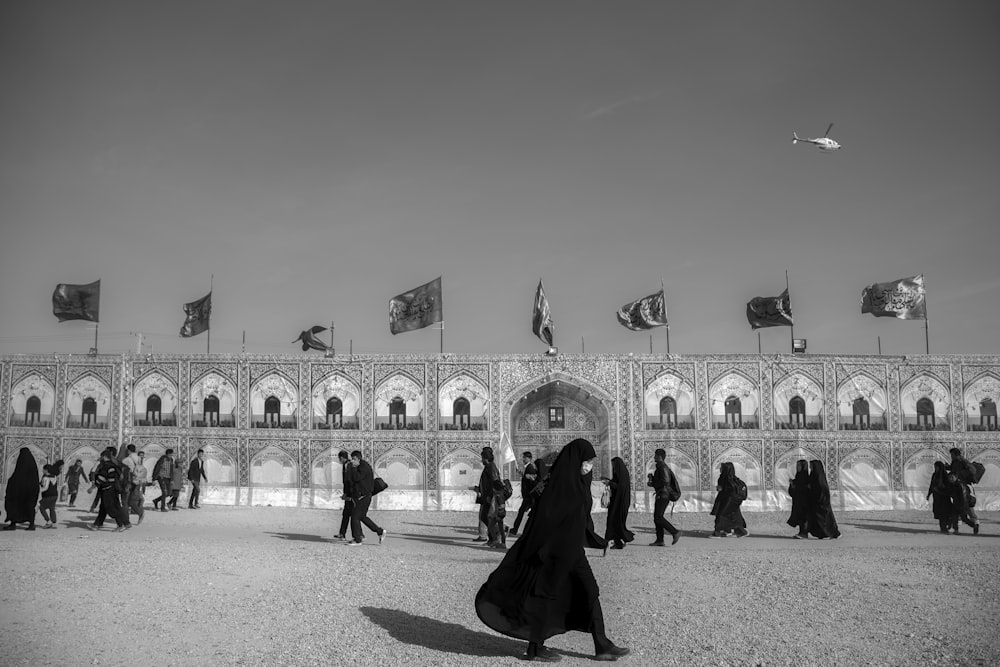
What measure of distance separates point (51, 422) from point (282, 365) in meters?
7.31

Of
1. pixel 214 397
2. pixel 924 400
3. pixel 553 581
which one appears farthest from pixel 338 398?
pixel 553 581

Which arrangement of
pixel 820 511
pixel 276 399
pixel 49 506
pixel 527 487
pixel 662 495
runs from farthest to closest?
pixel 276 399, pixel 820 511, pixel 49 506, pixel 662 495, pixel 527 487

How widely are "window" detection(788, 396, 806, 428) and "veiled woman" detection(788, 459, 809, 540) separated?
23.9 feet

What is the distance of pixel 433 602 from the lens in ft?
Result: 30.5

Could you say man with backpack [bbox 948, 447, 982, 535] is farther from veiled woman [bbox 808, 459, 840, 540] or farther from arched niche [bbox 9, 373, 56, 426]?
arched niche [bbox 9, 373, 56, 426]

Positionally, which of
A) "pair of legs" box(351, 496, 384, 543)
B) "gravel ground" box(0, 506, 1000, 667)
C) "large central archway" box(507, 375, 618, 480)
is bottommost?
"gravel ground" box(0, 506, 1000, 667)

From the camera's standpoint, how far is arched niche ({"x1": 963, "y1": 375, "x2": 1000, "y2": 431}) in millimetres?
24891

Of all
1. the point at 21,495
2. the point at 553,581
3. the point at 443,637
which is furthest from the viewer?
the point at 21,495

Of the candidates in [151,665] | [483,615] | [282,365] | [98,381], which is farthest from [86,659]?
[98,381]

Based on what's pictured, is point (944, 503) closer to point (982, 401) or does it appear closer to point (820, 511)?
point (820, 511)

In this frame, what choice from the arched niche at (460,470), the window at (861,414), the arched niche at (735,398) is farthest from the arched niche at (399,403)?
the window at (861,414)

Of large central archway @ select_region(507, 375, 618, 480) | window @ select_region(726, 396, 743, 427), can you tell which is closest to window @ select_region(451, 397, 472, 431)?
large central archway @ select_region(507, 375, 618, 480)

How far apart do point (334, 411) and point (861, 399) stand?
15.3m

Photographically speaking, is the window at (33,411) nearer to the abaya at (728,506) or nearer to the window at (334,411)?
the window at (334,411)
